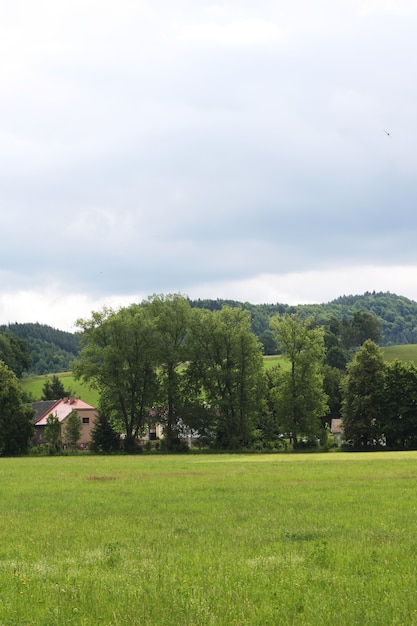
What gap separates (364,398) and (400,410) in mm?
5272

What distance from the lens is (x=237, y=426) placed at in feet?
291

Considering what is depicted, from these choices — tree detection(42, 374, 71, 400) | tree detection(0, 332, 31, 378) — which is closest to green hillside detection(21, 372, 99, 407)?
tree detection(42, 374, 71, 400)

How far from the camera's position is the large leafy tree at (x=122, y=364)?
3418 inches

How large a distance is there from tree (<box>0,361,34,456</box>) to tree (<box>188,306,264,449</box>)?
24.3 m

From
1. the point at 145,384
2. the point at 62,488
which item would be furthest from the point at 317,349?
the point at 62,488

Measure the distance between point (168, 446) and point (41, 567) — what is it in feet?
252

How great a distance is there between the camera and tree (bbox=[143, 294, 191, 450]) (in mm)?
88875

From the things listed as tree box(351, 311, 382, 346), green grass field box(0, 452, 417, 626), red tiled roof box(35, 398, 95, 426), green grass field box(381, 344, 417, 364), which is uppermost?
tree box(351, 311, 382, 346)

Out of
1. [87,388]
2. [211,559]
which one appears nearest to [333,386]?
[87,388]

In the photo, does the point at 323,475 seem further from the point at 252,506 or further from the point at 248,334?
the point at 248,334

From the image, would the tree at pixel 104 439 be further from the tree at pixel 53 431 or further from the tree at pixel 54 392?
the tree at pixel 54 392

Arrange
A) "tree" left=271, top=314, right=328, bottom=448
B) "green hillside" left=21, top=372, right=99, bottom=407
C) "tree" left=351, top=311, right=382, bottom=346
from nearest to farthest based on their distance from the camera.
→ "tree" left=271, top=314, right=328, bottom=448
"green hillside" left=21, top=372, right=99, bottom=407
"tree" left=351, top=311, right=382, bottom=346

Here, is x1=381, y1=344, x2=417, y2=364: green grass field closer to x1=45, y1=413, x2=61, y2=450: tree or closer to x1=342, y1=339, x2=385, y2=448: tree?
x1=342, y1=339, x2=385, y2=448: tree

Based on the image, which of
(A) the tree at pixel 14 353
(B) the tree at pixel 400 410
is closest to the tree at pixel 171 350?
(B) the tree at pixel 400 410
